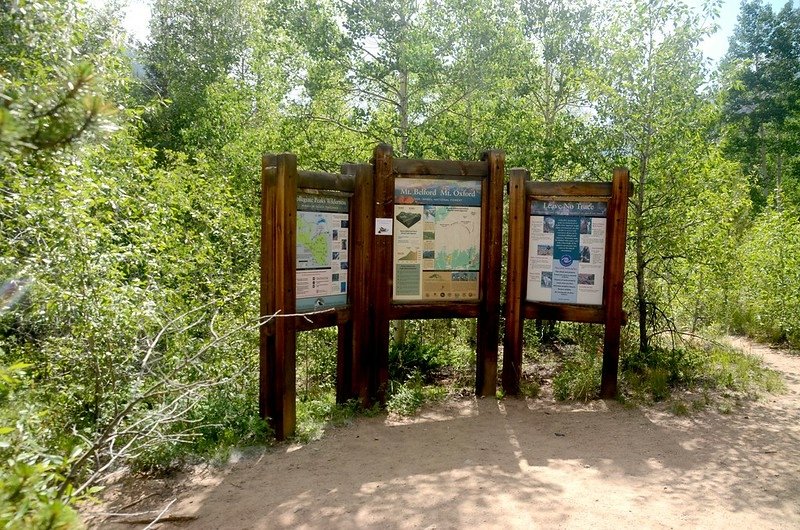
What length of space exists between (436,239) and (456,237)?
21 centimetres

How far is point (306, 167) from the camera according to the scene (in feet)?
30.3

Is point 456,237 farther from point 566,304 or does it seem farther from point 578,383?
point 578,383

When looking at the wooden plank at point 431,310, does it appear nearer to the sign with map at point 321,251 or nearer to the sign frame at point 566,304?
the sign frame at point 566,304

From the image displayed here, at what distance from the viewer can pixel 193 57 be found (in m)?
22.0

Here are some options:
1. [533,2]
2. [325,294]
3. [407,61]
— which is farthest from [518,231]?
[533,2]

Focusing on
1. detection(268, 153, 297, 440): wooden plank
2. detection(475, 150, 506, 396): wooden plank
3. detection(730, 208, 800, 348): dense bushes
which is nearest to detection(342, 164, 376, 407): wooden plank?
detection(268, 153, 297, 440): wooden plank

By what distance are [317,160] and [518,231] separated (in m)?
3.77

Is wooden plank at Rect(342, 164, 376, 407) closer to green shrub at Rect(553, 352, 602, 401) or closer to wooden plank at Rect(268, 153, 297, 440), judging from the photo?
wooden plank at Rect(268, 153, 297, 440)

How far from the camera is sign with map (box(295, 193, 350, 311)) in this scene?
548 centimetres

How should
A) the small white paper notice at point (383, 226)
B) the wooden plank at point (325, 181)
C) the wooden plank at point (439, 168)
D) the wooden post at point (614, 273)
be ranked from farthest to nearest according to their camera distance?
the wooden post at point (614, 273)
the wooden plank at point (439, 168)
the small white paper notice at point (383, 226)
the wooden plank at point (325, 181)

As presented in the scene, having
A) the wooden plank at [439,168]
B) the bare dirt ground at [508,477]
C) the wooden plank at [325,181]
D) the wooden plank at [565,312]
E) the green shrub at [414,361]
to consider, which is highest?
the wooden plank at [439,168]

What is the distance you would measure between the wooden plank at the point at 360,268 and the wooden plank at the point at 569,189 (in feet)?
5.51

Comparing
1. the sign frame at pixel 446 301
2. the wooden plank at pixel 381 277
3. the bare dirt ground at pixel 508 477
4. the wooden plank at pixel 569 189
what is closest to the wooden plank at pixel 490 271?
the sign frame at pixel 446 301

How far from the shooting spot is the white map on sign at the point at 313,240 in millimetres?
5484
